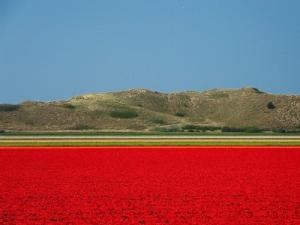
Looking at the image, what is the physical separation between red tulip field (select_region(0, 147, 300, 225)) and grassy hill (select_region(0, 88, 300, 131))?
80.1 metres

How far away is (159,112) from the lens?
15212cm

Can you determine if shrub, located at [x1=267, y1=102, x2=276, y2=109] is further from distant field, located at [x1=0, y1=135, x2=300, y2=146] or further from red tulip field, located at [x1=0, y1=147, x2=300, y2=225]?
red tulip field, located at [x1=0, y1=147, x2=300, y2=225]

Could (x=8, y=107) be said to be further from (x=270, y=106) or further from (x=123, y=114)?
(x=270, y=106)

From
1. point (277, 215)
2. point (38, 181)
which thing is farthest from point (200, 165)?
point (277, 215)

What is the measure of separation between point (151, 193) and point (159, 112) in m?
135

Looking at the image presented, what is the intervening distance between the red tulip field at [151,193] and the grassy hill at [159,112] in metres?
80.1

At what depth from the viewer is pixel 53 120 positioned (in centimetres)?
12556

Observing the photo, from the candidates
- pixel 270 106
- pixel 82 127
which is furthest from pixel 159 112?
pixel 82 127

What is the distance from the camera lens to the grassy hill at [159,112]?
122m

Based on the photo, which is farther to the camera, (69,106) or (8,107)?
(69,106)

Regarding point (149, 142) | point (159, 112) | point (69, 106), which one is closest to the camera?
point (149, 142)

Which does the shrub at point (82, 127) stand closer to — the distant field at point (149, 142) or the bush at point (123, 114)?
the bush at point (123, 114)

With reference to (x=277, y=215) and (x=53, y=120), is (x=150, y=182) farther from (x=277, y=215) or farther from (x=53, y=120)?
(x=53, y=120)

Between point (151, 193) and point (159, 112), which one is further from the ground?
point (159, 112)
